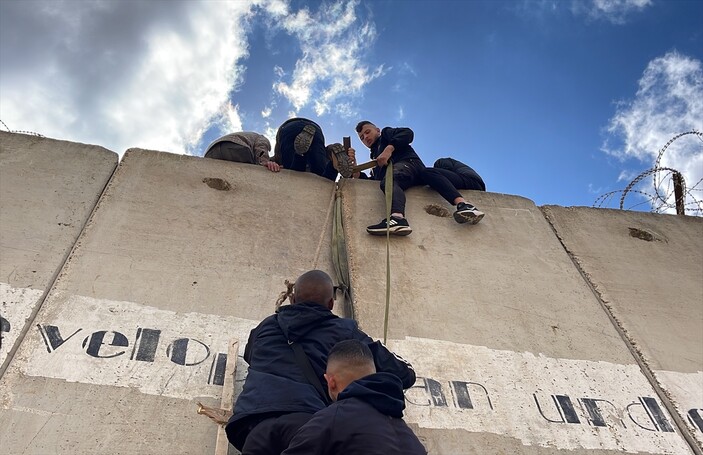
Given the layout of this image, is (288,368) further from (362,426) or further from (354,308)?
(354,308)

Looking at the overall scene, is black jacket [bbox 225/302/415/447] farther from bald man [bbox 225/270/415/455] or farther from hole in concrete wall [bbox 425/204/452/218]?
hole in concrete wall [bbox 425/204/452/218]

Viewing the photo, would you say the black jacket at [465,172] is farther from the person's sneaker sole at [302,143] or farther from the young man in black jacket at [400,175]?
the person's sneaker sole at [302,143]

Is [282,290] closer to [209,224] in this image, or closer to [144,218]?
[209,224]

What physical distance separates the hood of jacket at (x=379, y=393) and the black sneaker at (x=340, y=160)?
10.8ft

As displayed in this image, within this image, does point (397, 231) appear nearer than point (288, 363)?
No

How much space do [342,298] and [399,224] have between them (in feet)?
2.71

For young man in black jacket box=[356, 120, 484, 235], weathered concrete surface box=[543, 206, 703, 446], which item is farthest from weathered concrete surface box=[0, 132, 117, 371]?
weathered concrete surface box=[543, 206, 703, 446]

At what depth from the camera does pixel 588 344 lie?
3.82 metres

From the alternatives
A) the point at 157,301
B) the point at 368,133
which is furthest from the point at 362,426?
the point at 368,133

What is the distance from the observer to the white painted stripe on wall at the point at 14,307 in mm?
2951

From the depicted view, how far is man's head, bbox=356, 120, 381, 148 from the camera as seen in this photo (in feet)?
18.6

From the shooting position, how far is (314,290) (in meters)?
2.65

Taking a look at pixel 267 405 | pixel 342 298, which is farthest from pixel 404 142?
pixel 267 405

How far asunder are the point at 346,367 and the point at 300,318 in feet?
1.72
